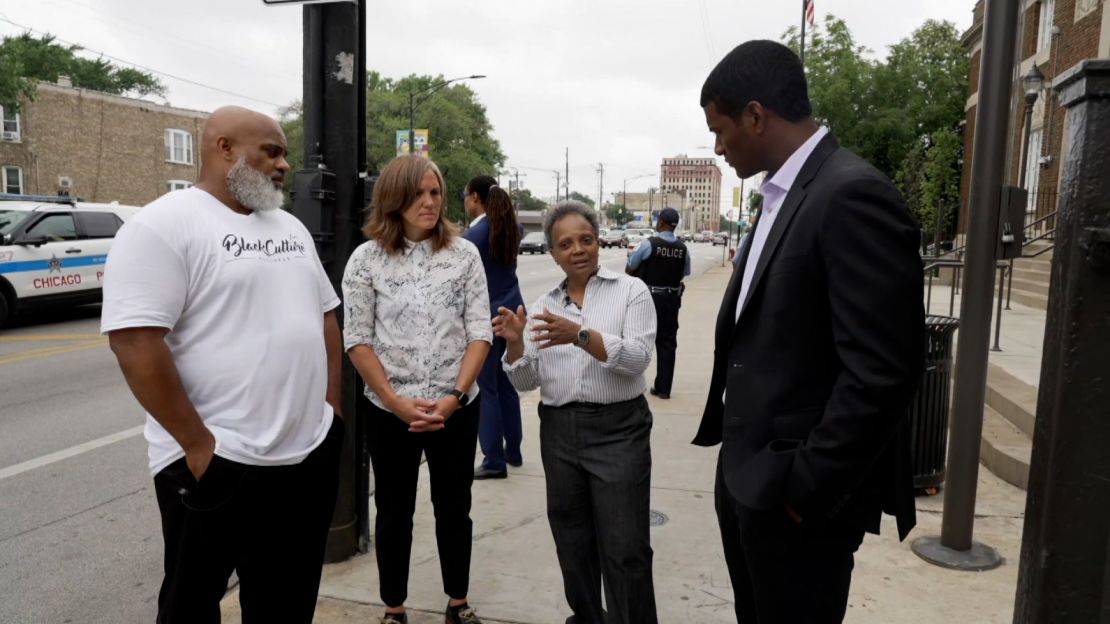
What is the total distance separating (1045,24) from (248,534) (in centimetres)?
2549

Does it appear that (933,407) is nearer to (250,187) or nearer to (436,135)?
(250,187)

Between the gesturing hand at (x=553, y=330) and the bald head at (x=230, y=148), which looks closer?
the bald head at (x=230, y=148)

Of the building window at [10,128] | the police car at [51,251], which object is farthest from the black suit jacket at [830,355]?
the building window at [10,128]

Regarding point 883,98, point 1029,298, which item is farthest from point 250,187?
point 883,98

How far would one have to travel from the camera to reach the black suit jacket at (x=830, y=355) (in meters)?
1.67

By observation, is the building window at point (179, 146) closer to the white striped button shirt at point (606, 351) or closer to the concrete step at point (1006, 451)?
the concrete step at point (1006, 451)

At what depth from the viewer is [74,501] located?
4914 mm

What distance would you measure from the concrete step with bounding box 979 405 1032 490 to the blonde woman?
3.29 meters

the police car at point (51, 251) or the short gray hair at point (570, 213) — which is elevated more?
the short gray hair at point (570, 213)

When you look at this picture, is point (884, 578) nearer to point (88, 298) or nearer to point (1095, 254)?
point (1095, 254)

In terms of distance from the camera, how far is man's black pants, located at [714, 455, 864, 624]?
190cm

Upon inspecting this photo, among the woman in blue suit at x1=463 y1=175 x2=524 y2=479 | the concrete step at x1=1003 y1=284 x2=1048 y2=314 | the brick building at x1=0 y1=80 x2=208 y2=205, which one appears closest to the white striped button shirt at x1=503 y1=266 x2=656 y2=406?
the woman in blue suit at x1=463 y1=175 x2=524 y2=479

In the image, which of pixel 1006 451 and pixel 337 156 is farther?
pixel 1006 451

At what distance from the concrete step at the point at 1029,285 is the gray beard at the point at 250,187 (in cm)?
1495
